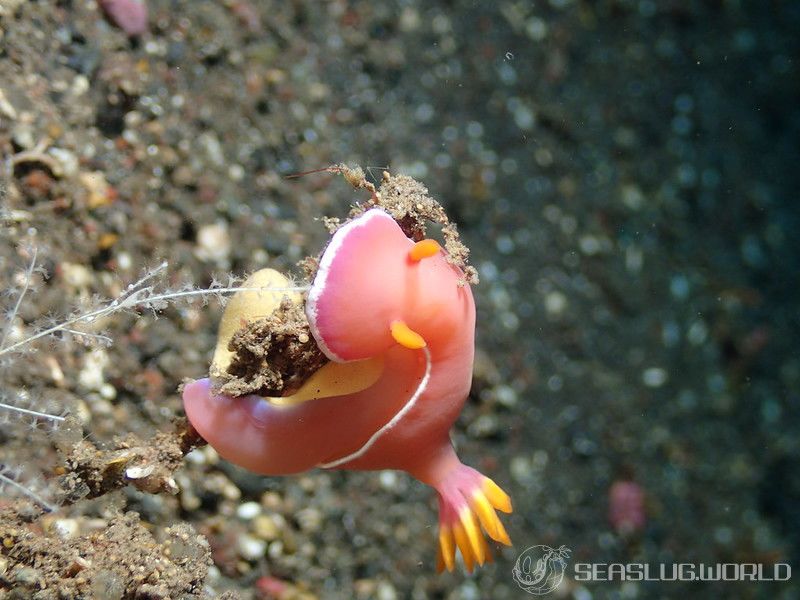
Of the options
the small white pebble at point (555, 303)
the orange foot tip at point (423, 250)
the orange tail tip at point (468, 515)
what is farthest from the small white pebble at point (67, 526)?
the small white pebble at point (555, 303)

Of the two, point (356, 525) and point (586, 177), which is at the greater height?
point (586, 177)

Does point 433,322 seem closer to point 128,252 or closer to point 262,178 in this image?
point 128,252

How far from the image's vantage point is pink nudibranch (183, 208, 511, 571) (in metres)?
1.49

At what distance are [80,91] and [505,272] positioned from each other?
7.33 ft

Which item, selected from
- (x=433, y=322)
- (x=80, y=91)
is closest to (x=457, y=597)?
(x=433, y=322)

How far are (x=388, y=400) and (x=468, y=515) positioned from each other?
40cm

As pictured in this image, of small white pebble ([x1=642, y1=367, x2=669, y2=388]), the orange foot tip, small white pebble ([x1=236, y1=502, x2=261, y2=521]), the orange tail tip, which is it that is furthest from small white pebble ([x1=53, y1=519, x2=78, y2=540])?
small white pebble ([x1=642, y1=367, x2=669, y2=388])

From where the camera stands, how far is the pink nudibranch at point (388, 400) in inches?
58.5

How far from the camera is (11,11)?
8.69 ft

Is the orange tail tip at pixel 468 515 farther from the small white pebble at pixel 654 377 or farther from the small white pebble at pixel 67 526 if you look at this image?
the small white pebble at pixel 654 377

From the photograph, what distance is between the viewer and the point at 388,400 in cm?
168

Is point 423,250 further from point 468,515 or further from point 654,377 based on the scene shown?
point 654,377

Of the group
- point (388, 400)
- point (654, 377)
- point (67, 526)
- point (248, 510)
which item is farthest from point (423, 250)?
point (654, 377)

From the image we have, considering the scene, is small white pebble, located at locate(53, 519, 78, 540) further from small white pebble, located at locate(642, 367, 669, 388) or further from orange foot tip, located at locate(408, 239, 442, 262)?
small white pebble, located at locate(642, 367, 669, 388)
